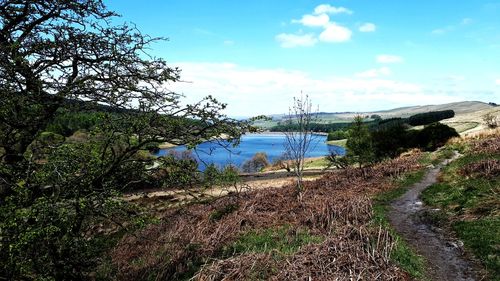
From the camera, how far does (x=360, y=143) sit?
118 ft

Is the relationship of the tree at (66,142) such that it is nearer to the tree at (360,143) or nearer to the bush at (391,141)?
the tree at (360,143)

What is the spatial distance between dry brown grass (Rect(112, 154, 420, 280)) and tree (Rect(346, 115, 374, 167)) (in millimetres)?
11162

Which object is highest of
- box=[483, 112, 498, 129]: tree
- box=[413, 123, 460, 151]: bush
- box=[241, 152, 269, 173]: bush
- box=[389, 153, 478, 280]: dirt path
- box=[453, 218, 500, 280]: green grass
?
box=[483, 112, 498, 129]: tree

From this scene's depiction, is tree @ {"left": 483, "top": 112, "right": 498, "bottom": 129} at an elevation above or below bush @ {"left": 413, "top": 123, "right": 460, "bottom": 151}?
above

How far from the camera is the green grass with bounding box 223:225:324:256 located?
11914 millimetres

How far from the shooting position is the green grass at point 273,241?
11914mm

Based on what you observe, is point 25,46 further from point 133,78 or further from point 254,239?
point 254,239

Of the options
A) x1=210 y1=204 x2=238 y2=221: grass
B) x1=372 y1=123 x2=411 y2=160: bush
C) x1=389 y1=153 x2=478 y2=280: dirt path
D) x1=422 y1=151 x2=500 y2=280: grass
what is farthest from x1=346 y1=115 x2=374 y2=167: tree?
x1=210 y1=204 x2=238 y2=221: grass

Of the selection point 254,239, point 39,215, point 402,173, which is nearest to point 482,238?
point 254,239

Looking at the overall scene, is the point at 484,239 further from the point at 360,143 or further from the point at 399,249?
the point at 360,143

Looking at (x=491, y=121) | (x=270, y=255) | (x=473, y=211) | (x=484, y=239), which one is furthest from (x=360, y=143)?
(x=491, y=121)

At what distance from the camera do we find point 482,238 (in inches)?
483

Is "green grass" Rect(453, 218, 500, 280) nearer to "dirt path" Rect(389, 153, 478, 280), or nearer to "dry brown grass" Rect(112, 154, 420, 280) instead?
"dirt path" Rect(389, 153, 478, 280)

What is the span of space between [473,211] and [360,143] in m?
21.0
